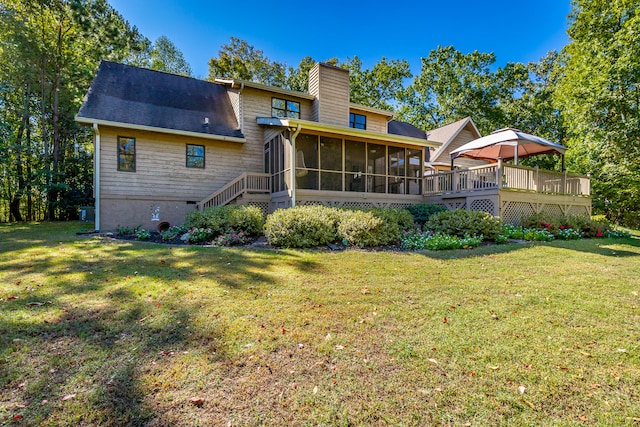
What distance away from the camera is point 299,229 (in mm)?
7984

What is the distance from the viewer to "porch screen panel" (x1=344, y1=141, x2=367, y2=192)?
12.6 m

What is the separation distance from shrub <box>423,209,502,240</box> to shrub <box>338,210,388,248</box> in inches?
93.6

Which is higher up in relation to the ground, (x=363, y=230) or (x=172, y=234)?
(x=363, y=230)

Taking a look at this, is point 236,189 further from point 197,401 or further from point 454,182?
point 197,401

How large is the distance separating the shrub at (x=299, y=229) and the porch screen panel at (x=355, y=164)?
4618 millimetres

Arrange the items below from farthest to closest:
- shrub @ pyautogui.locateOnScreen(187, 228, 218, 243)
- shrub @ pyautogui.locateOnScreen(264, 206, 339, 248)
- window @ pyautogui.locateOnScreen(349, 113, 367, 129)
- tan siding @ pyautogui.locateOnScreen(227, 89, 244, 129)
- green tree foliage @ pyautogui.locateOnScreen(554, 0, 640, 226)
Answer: window @ pyautogui.locateOnScreen(349, 113, 367, 129) < green tree foliage @ pyautogui.locateOnScreen(554, 0, 640, 226) < tan siding @ pyautogui.locateOnScreen(227, 89, 244, 129) < shrub @ pyautogui.locateOnScreen(187, 228, 218, 243) < shrub @ pyautogui.locateOnScreen(264, 206, 339, 248)

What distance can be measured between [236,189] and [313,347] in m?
10.4

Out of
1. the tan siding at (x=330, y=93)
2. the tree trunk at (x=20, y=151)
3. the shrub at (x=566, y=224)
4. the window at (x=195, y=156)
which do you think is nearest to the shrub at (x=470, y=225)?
the shrub at (x=566, y=224)

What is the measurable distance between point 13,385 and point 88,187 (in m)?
21.3

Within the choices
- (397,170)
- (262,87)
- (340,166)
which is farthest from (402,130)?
A: (262,87)

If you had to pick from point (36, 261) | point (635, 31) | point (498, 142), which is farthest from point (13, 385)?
point (635, 31)

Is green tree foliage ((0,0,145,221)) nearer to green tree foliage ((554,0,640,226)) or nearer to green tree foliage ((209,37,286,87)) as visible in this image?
green tree foliage ((209,37,286,87))

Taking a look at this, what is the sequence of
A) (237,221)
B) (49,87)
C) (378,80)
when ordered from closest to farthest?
1. (237,221)
2. (49,87)
3. (378,80)

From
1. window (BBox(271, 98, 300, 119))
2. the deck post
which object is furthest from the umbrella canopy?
window (BBox(271, 98, 300, 119))
